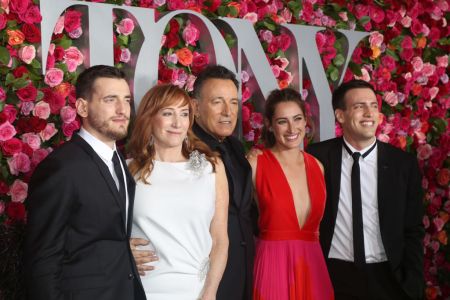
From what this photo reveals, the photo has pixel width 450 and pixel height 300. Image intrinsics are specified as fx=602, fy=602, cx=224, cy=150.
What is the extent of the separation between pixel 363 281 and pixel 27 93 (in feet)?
5.96

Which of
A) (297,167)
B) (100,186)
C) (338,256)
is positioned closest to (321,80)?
(297,167)

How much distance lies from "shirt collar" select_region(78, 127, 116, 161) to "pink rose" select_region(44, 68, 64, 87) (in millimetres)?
703

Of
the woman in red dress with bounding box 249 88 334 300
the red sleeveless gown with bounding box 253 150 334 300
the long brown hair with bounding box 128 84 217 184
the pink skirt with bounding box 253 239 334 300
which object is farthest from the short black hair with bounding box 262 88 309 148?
the long brown hair with bounding box 128 84 217 184

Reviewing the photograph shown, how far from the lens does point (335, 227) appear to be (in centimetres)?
303

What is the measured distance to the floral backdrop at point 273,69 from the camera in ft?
8.81

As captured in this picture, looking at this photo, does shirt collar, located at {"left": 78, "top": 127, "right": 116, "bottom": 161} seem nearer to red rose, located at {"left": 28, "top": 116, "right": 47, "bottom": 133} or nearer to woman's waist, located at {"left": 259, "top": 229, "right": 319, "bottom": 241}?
red rose, located at {"left": 28, "top": 116, "right": 47, "bottom": 133}

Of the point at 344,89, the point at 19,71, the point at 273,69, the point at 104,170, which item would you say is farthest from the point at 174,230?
the point at 273,69

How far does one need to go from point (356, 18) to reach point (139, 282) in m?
2.54

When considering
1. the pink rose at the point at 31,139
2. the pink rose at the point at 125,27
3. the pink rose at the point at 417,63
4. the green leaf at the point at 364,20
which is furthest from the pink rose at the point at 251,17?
the pink rose at the point at 31,139

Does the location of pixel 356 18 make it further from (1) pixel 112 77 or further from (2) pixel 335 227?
(1) pixel 112 77

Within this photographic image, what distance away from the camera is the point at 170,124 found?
2355 mm

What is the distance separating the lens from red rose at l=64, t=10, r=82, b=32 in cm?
283

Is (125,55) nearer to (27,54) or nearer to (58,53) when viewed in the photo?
(58,53)

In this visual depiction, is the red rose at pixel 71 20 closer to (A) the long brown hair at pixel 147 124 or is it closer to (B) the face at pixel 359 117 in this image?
(A) the long brown hair at pixel 147 124
